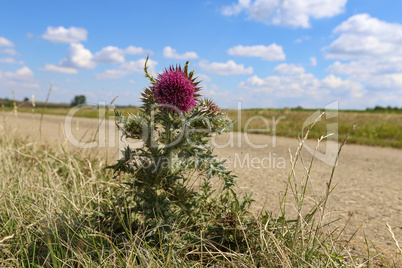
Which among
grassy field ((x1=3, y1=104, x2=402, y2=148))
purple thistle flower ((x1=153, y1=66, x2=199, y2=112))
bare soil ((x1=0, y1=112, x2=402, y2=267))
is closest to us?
purple thistle flower ((x1=153, y1=66, x2=199, y2=112))

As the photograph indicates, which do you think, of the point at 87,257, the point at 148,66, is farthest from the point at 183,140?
the point at 87,257

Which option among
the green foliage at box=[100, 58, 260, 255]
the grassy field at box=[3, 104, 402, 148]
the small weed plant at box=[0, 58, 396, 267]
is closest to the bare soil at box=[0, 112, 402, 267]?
the small weed plant at box=[0, 58, 396, 267]

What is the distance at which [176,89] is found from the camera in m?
2.10

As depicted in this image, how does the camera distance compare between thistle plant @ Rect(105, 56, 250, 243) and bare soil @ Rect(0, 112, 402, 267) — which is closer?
thistle plant @ Rect(105, 56, 250, 243)

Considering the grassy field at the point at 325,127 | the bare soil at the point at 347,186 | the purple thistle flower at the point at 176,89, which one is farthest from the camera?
the grassy field at the point at 325,127

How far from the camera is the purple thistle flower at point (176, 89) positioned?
6.87ft

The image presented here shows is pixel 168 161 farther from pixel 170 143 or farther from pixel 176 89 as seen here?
pixel 176 89

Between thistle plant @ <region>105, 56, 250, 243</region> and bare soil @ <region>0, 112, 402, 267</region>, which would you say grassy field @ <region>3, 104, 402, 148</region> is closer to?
bare soil @ <region>0, 112, 402, 267</region>

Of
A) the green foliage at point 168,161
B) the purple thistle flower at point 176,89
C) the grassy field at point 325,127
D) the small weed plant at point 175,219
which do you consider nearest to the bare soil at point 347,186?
the small weed plant at point 175,219

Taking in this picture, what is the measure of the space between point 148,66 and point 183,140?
566 mm

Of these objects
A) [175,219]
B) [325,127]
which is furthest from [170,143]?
[325,127]

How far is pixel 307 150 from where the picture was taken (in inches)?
298

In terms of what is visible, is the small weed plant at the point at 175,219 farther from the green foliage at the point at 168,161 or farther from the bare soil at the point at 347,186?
the bare soil at the point at 347,186

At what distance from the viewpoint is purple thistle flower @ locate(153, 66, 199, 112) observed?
6.87ft
